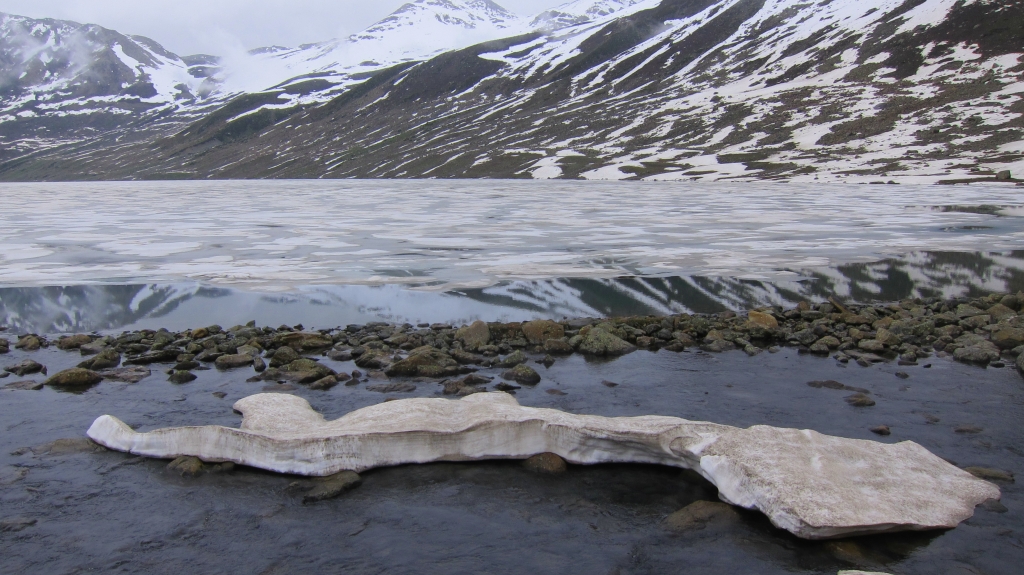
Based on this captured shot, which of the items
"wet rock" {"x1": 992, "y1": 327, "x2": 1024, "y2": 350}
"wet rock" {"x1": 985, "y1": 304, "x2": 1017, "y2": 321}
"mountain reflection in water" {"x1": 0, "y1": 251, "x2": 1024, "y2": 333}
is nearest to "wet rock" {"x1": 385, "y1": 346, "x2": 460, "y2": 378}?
"mountain reflection in water" {"x1": 0, "y1": 251, "x2": 1024, "y2": 333}

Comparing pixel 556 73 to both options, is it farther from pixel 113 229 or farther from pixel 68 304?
pixel 68 304

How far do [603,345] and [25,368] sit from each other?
871 cm

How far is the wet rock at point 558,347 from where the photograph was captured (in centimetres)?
1216

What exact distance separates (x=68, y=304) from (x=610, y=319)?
11.3 meters

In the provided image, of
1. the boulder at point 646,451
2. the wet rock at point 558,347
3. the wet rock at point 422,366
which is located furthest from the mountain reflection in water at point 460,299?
the boulder at point 646,451

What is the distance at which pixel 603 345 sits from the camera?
12.1 meters

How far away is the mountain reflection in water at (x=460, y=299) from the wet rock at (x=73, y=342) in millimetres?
1084

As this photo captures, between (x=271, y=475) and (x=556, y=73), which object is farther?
(x=556, y=73)

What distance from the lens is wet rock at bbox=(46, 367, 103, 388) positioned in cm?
1025

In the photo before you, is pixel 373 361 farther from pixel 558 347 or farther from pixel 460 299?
pixel 460 299

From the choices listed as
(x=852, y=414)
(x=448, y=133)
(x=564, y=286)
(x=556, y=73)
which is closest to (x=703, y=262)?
(x=564, y=286)

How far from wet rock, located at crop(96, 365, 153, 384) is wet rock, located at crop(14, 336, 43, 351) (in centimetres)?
232

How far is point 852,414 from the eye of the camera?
29.6ft

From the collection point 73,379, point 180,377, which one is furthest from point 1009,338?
point 73,379
